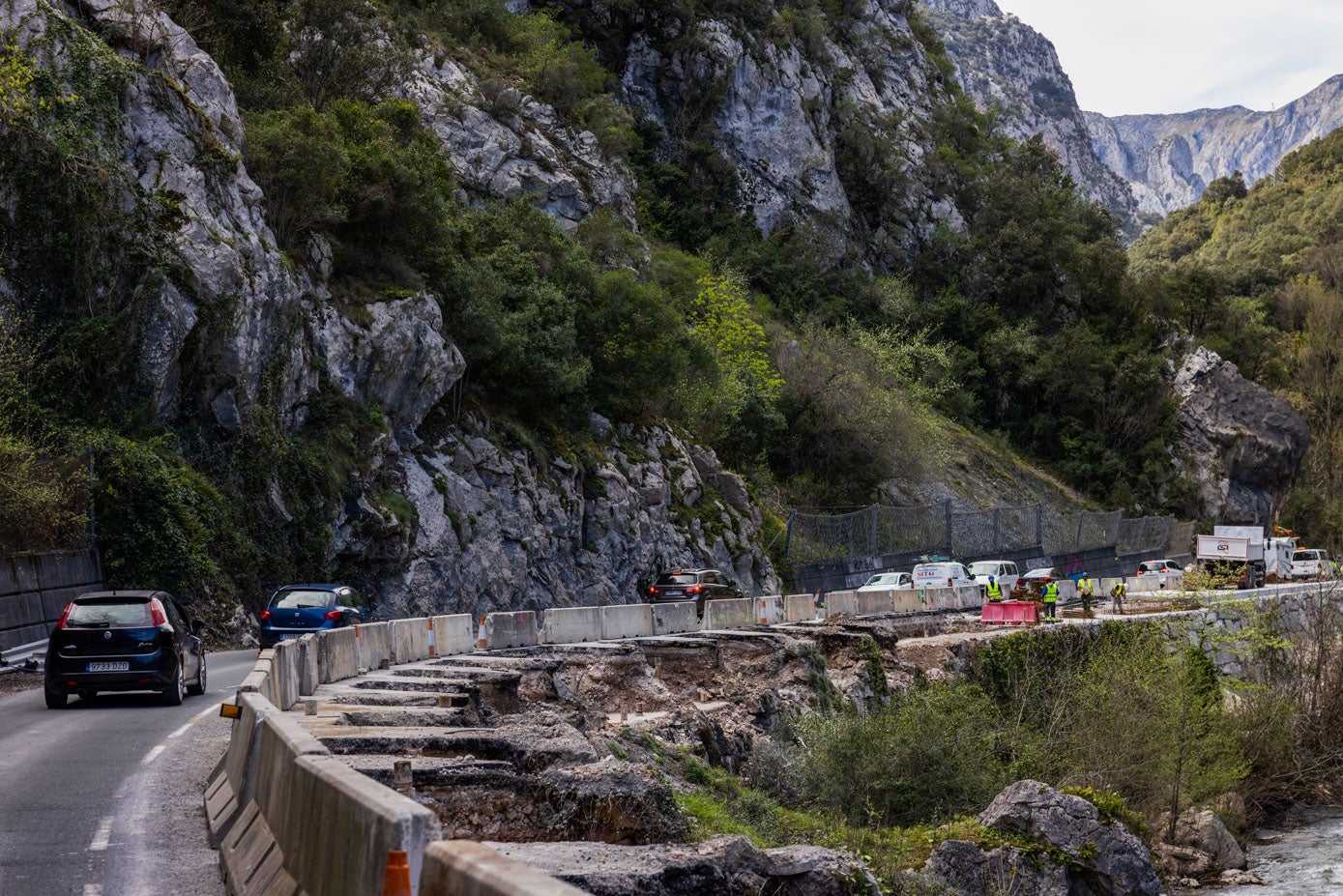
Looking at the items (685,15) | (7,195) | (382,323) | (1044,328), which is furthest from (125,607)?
(1044,328)

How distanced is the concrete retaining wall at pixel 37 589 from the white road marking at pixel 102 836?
1411cm

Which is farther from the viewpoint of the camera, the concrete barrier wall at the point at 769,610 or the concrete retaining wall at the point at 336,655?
the concrete barrier wall at the point at 769,610

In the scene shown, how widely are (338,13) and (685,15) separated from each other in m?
30.1

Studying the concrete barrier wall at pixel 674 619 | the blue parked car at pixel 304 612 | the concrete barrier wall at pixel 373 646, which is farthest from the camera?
the concrete barrier wall at pixel 674 619

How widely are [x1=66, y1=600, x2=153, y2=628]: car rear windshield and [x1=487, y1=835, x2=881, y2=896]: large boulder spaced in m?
10.2

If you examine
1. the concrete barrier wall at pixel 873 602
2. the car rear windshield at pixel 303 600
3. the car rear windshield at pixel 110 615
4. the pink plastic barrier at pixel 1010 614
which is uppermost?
the car rear windshield at pixel 110 615

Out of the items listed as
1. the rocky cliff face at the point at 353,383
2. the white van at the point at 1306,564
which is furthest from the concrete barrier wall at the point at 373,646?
the white van at the point at 1306,564

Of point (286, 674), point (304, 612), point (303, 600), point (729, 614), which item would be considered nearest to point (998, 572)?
point (729, 614)

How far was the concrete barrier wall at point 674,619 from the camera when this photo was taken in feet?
89.0

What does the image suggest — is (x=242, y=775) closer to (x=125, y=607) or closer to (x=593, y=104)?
(x=125, y=607)

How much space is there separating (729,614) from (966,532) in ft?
85.6

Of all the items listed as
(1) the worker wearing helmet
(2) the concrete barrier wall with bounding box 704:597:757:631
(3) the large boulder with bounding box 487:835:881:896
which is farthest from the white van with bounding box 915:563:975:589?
(3) the large boulder with bounding box 487:835:881:896

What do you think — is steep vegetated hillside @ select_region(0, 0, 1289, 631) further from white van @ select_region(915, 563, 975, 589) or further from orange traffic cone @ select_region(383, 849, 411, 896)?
orange traffic cone @ select_region(383, 849, 411, 896)

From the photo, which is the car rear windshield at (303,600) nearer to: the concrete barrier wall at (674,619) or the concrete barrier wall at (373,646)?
the concrete barrier wall at (373,646)
